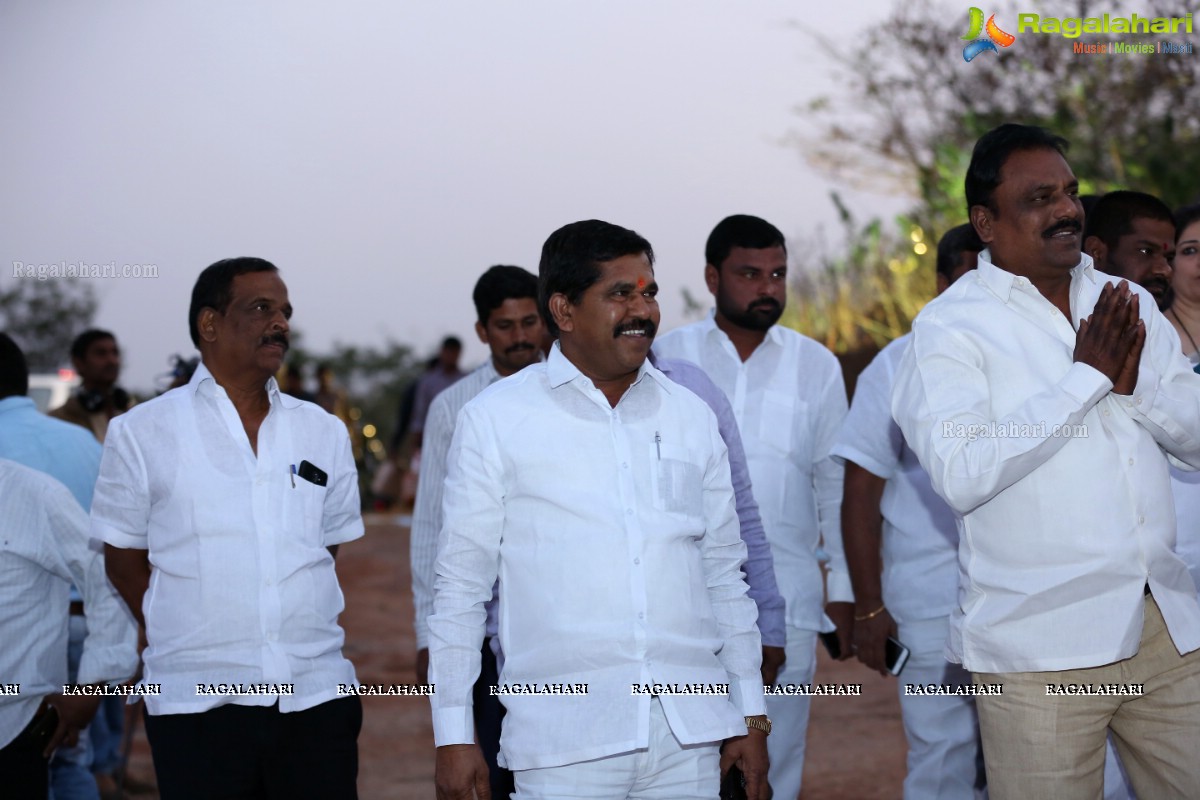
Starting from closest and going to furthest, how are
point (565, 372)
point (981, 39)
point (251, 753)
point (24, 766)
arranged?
point (565, 372), point (251, 753), point (24, 766), point (981, 39)

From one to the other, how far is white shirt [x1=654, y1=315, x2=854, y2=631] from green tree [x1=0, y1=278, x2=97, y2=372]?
78.5 feet

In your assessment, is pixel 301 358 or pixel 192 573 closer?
pixel 192 573

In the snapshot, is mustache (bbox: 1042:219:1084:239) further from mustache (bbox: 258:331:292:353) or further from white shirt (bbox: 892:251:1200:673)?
mustache (bbox: 258:331:292:353)

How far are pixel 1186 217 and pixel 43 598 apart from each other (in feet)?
15.3

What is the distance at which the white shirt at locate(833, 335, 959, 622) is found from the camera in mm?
5383

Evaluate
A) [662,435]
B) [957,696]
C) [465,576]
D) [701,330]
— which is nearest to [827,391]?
[701,330]

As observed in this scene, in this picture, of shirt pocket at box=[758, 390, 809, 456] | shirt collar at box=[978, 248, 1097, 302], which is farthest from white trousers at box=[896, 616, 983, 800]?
shirt collar at box=[978, 248, 1097, 302]

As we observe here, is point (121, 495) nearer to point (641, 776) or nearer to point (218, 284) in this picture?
point (218, 284)

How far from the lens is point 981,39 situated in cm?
1459

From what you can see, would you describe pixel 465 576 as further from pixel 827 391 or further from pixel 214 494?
pixel 827 391

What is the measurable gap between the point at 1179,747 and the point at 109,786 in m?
7.00

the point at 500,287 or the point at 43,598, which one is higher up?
the point at 500,287

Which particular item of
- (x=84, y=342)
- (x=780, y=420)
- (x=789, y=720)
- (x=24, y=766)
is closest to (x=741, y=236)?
(x=780, y=420)

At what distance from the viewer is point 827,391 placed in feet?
19.4
